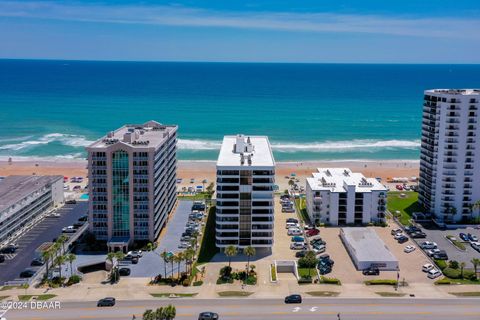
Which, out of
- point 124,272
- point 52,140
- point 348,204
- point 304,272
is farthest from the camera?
point 52,140

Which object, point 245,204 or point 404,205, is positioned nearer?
point 245,204

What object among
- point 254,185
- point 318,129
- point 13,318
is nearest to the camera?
point 13,318

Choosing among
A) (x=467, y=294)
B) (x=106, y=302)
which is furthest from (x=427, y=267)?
(x=106, y=302)

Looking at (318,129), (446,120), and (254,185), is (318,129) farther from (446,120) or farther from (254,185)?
(254,185)

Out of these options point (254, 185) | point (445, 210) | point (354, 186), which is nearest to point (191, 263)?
point (254, 185)

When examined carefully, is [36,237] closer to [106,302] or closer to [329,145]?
[106,302]

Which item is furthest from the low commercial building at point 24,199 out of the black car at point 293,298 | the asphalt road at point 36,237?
the black car at point 293,298
